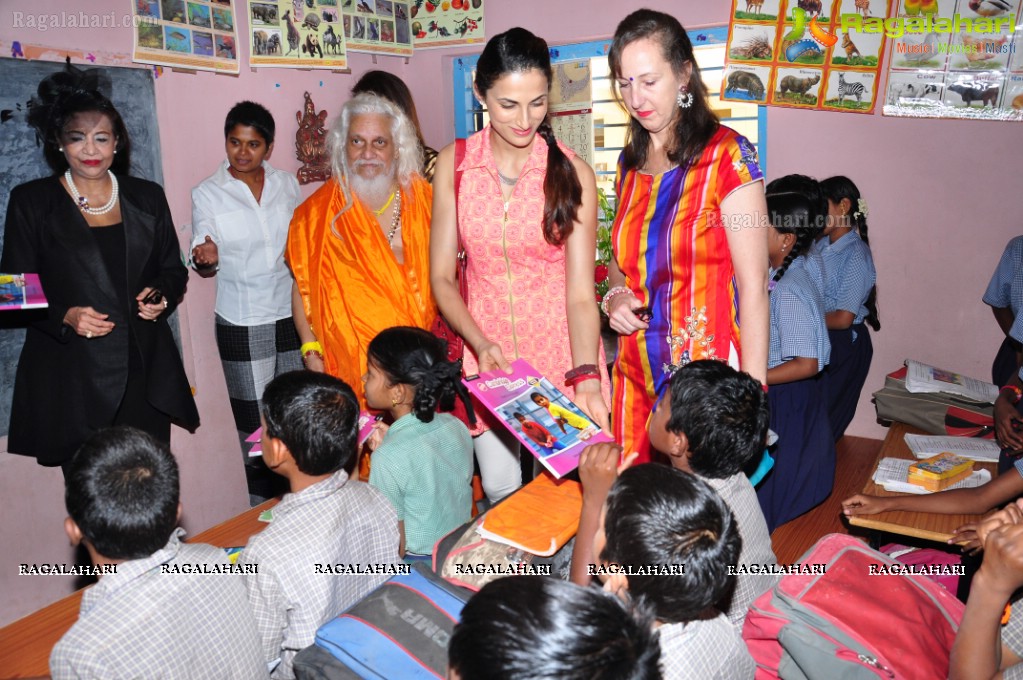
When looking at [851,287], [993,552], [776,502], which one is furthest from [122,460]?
[851,287]

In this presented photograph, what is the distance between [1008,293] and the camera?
3.88m

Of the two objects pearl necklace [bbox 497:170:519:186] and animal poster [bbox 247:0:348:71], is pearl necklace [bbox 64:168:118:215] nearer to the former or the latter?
animal poster [bbox 247:0:348:71]

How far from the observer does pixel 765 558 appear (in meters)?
1.92

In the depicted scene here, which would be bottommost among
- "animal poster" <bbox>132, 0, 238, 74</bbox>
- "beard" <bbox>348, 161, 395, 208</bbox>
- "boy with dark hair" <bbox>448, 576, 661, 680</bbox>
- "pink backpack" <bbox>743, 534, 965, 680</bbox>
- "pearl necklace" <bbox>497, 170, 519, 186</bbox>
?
"pink backpack" <bbox>743, 534, 965, 680</bbox>

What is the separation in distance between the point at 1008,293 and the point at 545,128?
2796mm

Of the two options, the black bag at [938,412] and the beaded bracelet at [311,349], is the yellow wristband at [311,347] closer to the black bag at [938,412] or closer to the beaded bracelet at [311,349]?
the beaded bracelet at [311,349]

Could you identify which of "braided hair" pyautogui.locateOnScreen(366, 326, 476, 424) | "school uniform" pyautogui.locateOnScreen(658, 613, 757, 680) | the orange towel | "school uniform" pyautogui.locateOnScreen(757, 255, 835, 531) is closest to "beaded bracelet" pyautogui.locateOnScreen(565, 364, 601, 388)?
the orange towel

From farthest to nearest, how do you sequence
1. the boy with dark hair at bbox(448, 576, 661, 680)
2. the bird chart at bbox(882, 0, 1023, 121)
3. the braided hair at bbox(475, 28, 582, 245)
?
1. the bird chart at bbox(882, 0, 1023, 121)
2. the braided hair at bbox(475, 28, 582, 245)
3. the boy with dark hair at bbox(448, 576, 661, 680)

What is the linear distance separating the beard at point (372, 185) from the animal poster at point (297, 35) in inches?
45.6

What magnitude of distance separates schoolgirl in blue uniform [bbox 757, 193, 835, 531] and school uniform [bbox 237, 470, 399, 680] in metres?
1.77

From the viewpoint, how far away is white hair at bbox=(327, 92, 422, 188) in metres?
3.15

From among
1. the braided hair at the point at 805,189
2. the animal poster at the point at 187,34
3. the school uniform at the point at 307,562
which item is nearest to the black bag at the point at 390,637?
the school uniform at the point at 307,562

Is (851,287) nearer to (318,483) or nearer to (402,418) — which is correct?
(402,418)

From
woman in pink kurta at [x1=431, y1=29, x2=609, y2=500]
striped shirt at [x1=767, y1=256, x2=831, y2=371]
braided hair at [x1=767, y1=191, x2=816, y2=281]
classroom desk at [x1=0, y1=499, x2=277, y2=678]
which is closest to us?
classroom desk at [x1=0, y1=499, x2=277, y2=678]
